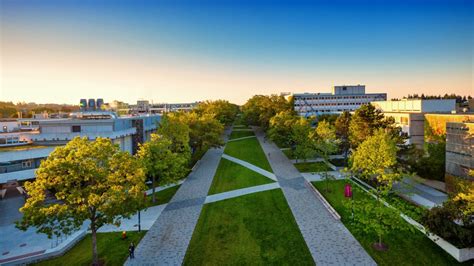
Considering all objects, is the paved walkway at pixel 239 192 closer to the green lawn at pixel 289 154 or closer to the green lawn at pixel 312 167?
the green lawn at pixel 312 167

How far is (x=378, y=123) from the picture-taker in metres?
36.7

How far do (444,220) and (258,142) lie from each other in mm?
53782

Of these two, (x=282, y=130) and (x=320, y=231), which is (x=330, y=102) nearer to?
(x=282, y=130)

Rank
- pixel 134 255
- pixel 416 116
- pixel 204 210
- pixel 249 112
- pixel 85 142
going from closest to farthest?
pixel 85 142, pixel 134 255, pixel 204 210, pixel 416 116, pixel 249 112

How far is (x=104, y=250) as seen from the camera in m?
20.5

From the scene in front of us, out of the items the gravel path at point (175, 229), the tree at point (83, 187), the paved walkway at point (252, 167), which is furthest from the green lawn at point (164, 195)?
the paved walkway at point (252, 167)

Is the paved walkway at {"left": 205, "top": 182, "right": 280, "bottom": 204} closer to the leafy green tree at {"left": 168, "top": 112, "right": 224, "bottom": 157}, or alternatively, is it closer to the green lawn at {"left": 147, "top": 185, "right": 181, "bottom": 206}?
the green lawn at {"left": 147, "top": 185, "right": 181, "bottom": 206}

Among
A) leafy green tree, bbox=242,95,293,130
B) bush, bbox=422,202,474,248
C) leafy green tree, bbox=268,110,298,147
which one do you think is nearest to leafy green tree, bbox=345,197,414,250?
bush, bbox=422,202,474,248

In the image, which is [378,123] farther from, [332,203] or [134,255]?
[134,255]

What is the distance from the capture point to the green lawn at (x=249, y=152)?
4787cm

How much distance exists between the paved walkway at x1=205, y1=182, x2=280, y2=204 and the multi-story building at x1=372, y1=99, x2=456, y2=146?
2142 cm

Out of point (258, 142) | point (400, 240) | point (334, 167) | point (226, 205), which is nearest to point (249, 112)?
point (258, 142)

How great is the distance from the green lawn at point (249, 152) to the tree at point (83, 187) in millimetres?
26859

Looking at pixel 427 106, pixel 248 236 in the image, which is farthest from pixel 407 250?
pixel 427 106
